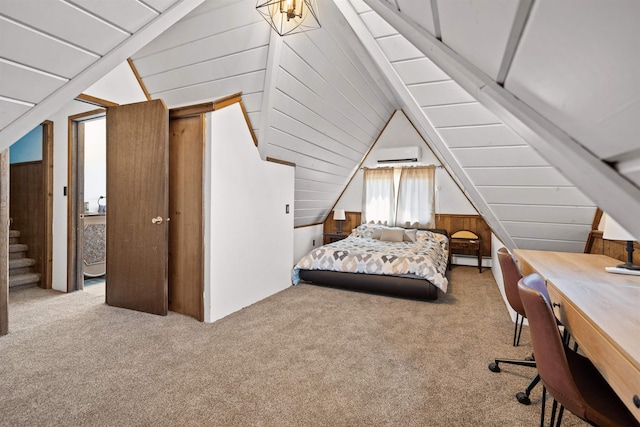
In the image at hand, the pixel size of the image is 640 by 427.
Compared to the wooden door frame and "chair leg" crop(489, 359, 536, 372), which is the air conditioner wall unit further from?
the wooden door frame

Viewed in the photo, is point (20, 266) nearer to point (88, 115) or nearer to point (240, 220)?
point (88, 115)

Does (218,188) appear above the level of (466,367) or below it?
above

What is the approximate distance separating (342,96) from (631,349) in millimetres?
3219

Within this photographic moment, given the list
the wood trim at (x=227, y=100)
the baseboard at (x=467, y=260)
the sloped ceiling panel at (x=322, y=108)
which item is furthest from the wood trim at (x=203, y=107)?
the baseboard at (x=467, y=260)

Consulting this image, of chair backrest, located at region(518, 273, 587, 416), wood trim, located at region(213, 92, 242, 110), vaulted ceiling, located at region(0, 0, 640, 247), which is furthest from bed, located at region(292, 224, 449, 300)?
chair backrest, located at region(518, 273, 587, 416)

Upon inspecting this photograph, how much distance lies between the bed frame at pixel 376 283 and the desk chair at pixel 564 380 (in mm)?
2129

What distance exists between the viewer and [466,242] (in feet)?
16.3

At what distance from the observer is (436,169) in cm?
547

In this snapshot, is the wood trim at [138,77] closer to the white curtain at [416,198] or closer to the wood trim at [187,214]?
the wood trim at [187,214]

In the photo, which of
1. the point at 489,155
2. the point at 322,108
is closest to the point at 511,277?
the point at 489,155

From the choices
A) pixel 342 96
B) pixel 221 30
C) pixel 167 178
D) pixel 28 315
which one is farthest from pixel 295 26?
pixel 28 315

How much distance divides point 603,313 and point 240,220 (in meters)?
2.65

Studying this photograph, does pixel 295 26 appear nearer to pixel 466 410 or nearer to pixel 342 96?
pixel 342 96

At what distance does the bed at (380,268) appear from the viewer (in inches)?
134
